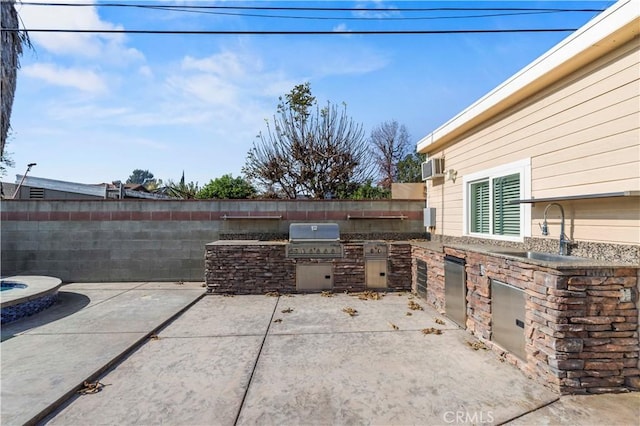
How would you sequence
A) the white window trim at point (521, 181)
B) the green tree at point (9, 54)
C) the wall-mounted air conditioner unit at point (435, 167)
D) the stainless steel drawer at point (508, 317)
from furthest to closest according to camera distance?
the wall-mounted air conditioner unit at point (435, 167) → the green tree at point (9, 54) → the white window trim at point (521, 181) → the stainless steel drawer at point (508, 317)

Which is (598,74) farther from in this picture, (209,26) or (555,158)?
(209,26)

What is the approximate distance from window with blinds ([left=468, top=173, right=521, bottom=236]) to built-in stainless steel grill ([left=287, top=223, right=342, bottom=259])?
2.61 meters

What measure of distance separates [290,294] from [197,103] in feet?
17.1

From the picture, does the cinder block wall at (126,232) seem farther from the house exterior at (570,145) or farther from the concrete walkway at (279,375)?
the house exterior at (570,145)

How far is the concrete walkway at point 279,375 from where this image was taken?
2.23 metres

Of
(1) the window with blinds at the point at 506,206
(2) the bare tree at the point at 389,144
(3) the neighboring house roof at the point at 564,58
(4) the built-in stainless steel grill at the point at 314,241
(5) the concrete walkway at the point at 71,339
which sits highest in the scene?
(2) the bare tree at the point at 389,144

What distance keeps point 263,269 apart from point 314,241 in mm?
1202

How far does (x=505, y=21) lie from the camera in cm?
479

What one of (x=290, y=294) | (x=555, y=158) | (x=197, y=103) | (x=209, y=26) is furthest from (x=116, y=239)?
(x=555, y=158)

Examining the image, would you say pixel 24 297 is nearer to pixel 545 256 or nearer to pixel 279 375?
pixel 279 375

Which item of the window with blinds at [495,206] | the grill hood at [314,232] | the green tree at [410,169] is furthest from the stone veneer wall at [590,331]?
the green tree at [410,169]

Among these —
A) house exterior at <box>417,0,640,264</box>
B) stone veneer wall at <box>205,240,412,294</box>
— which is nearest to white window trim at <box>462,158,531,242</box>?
house exterior at <box>417,0,640,264</box>

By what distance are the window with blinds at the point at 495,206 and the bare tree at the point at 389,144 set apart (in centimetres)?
1413

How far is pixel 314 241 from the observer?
6.39m
